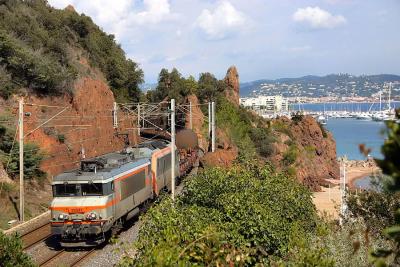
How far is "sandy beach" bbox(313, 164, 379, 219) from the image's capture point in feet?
142

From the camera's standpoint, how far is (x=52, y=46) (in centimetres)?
4419

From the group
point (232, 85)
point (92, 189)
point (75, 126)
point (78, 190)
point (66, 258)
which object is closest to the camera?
point (66, 258)

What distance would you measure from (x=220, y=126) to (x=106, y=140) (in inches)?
857

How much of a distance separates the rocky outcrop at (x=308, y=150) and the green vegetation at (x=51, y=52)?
22.7m

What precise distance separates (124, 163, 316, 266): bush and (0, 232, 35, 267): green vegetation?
2.40 m

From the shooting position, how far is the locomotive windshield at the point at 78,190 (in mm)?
19109

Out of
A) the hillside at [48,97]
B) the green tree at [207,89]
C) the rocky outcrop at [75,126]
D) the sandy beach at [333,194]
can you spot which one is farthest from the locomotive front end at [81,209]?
the green tree at [207,89]

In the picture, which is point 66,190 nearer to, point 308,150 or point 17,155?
point 17,155

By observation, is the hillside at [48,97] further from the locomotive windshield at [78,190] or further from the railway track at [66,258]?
the railway track at [66,258]

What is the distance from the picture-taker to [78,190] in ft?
63.5

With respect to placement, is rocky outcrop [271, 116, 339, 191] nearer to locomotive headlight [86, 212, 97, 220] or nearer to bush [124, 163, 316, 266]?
locomotive headlight [86, 212, 97, 220]

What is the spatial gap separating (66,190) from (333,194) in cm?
4830

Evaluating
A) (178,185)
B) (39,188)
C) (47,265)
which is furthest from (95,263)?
(178,185)

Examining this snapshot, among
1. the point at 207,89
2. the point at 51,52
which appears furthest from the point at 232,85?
the point at 51,52
